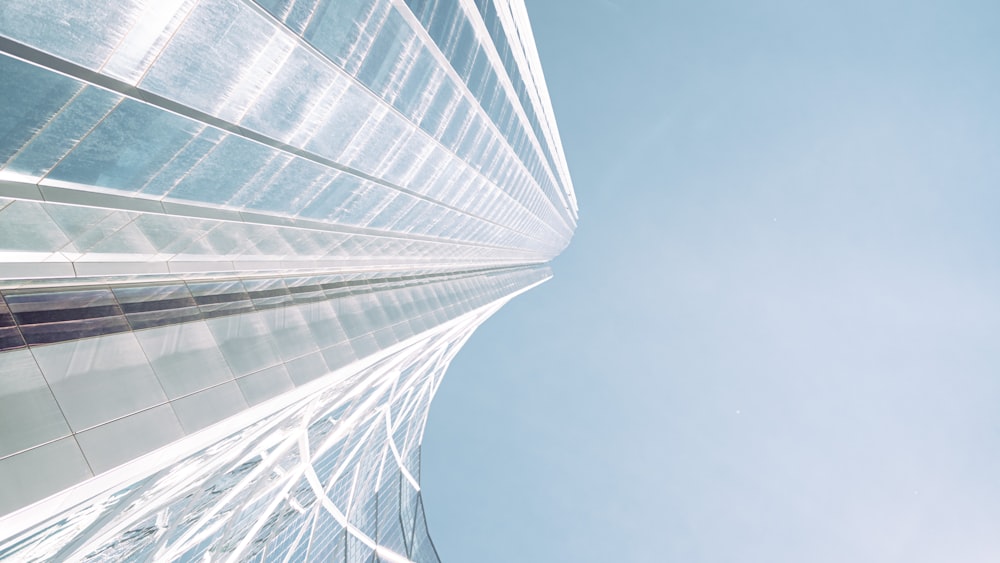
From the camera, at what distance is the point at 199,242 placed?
13516mm

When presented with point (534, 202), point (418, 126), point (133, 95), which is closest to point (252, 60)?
point (133, 95)

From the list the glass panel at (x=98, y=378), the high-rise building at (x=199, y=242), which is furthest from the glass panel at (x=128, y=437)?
the glass panel at (x=98, y=378)

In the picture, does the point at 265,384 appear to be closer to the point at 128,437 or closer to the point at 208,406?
the point at 208,406

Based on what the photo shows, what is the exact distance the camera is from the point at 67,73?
788cm

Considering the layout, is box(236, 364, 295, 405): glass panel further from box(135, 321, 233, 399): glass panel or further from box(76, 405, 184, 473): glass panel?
box(76, 405, 184, 473): glass panel

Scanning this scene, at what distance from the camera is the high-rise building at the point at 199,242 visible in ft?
26.1

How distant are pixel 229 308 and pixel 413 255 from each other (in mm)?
19575

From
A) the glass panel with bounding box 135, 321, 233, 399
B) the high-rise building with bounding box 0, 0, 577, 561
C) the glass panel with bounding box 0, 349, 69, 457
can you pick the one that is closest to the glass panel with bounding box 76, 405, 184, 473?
the high-rise building with bounding box 0, 0, 577, 561

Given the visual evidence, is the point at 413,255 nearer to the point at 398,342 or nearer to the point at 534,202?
the point at 398,342

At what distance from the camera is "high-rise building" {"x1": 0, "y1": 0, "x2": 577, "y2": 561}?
7.95 meters

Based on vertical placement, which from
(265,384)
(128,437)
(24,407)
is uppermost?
(24,407)

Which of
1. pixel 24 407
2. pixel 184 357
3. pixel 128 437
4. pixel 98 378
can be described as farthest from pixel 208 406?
pixel 24 407

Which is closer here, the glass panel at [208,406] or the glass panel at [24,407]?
the glass panel at [24,407]

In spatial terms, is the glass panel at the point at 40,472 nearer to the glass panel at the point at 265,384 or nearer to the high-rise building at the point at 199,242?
the high-rise building at the point at 199,242
